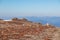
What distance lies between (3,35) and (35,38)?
6.95 ft

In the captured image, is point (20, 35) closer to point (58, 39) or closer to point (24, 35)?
point (24, 35)

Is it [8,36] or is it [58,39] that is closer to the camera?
[58,39]

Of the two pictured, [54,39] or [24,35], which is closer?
[54,39]

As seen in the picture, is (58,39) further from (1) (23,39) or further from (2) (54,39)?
(1) (23,39)

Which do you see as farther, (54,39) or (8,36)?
(8,36)

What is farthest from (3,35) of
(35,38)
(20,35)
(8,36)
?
(35,38)

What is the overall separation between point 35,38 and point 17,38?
115cm

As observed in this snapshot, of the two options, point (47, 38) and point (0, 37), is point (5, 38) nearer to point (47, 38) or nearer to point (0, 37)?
point (0, 37)

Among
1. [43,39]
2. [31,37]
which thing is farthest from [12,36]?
[43,39]

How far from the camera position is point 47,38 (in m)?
11.6

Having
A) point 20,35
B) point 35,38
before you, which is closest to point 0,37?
point 20,35

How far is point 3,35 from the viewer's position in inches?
480

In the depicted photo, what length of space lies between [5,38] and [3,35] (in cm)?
65

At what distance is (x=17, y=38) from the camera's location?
1183 centimetres
